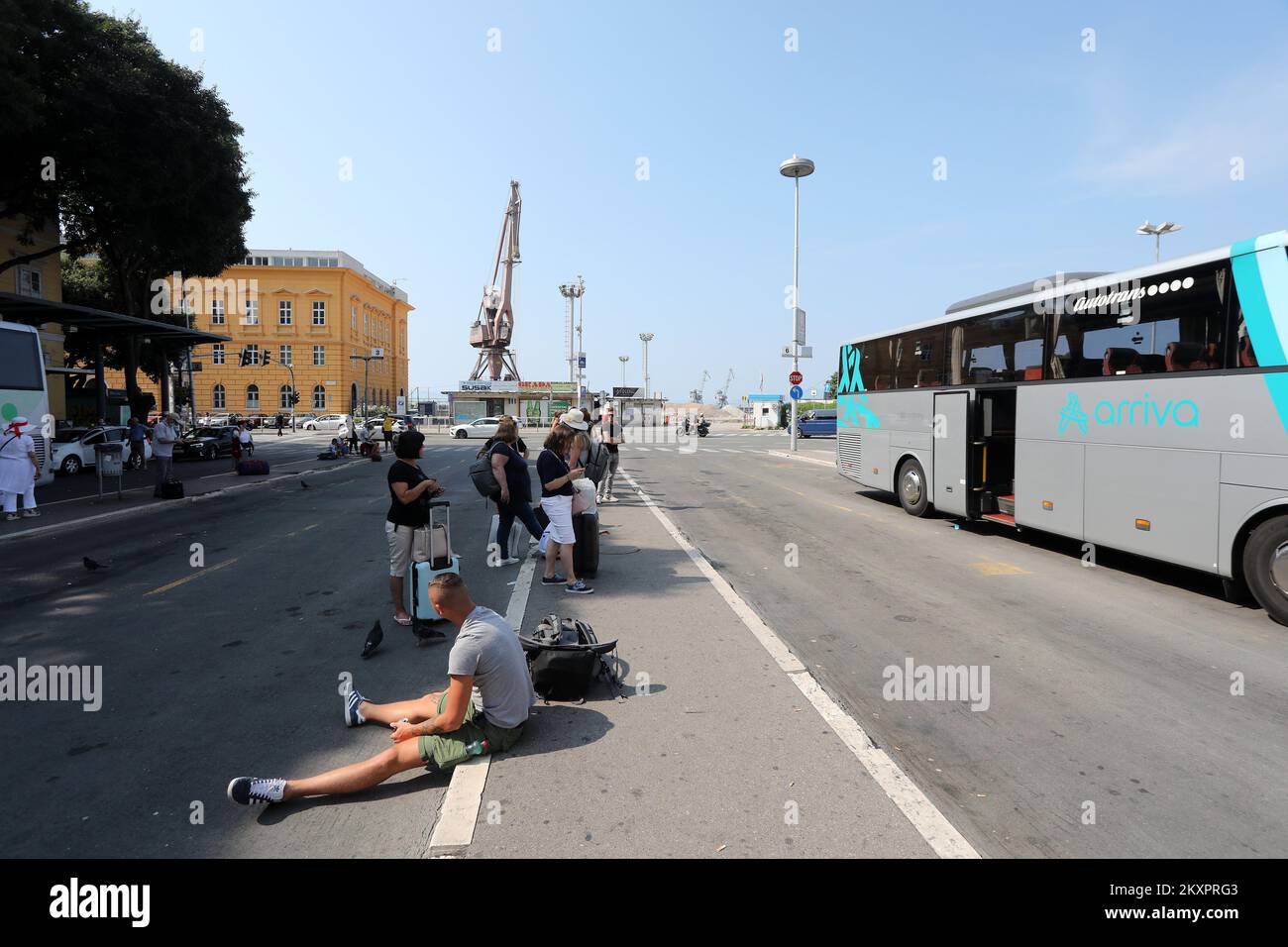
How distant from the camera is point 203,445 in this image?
28.0m

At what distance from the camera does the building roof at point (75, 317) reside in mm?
18859

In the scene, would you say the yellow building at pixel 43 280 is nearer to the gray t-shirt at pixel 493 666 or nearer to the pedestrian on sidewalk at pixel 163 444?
the pedestrian on sidewalk at pixel 163 444

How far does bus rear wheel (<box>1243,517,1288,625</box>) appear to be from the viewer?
21.3 ft

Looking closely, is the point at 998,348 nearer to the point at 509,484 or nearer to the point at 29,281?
the point at 509,484

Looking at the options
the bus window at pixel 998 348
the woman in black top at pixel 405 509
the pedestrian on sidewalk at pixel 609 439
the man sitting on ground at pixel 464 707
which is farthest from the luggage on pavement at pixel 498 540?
the bus window at pixel 998 348

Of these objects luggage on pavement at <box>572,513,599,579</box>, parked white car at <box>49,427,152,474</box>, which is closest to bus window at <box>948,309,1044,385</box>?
luggage on pavement at <box>572,513,599,579</box>

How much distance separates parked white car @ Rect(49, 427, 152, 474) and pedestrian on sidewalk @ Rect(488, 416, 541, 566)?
1796cm

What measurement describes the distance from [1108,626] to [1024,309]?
18.8 ft

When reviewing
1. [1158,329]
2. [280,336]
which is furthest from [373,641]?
[280,336]

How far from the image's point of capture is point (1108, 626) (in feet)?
21.1
